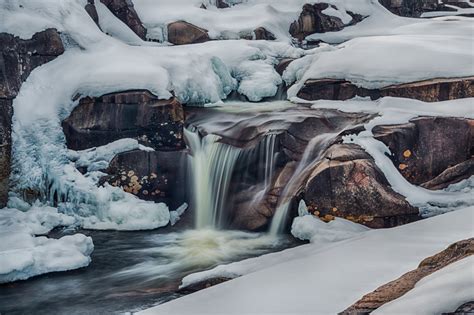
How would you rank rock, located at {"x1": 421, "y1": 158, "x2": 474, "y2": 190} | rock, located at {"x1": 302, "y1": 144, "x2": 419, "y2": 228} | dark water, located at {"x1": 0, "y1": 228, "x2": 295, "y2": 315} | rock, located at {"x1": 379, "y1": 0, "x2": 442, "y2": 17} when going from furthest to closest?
rock, located at {"x1": 379, "y1": 0, "x2": 442, "y2": 17} → rock, located at {"x1": 421, "y1": 158, "x2": 474, "y2": 190} → rock, located at {"x1": 302, "y1": 144, "x2": 419, "y2": 228} → dark water, located at {"x1": 0, "y1": 228, "x2": 295, "y2": 315}

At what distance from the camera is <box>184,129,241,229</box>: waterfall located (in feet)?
24.2

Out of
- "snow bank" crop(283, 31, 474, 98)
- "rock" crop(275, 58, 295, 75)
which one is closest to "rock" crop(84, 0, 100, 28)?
"rock" crop(275, 58, 295, 75)

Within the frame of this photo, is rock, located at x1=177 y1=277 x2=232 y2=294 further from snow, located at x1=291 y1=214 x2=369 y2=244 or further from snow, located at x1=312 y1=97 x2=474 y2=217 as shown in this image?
snow, located at x1=312 y1=97 x2=474 y2=217

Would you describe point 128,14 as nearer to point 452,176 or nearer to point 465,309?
point 452,176

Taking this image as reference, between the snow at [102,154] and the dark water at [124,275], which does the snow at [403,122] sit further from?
the snow at [102,154]

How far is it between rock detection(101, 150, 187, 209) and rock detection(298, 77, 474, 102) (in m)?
3.11

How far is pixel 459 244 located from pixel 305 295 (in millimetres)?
1169

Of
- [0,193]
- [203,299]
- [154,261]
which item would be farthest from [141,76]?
[203,299]

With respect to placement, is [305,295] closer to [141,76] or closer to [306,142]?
[306,142]

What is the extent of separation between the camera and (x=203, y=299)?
12.1ft

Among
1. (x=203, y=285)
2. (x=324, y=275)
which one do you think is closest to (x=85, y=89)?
(x=203, y=285)

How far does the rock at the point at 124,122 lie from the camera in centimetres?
799

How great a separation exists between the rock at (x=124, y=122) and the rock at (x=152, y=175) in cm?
23

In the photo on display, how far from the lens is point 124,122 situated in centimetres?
802
